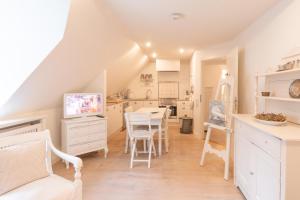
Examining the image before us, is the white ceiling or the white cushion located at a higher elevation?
the white ceiling

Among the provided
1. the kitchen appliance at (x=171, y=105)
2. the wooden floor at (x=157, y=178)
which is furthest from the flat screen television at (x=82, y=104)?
the kitchen appliance at (x=171, y=105)

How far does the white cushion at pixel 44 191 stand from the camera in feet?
5.29

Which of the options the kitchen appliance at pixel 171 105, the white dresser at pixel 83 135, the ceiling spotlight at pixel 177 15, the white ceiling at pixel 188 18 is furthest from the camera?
the kitchen appliance at pixel 171 105

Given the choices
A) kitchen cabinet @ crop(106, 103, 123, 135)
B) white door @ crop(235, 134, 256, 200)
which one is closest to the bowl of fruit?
white door @ crop(235, 134, 256, 200)

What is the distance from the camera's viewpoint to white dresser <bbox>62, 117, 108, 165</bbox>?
342 cm

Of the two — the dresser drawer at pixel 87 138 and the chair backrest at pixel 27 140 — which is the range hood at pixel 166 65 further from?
the chair backrest at pixel 27 140

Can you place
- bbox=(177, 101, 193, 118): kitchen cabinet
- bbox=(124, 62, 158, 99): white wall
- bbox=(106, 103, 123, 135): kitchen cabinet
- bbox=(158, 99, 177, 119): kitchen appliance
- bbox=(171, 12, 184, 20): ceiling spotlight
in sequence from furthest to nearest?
1. bbox=(124, 62, 158, 99): white wall
2. bbox=(158, 99, 177, 119): kitchen appliance
3. bbox=(177, 101, 193, 118): kitchen cabinet
4. bbox=(106, 103, 123, 135): kitchen cabinet
5. bbox=(171, 12, 184, 20): ceiling spotlight

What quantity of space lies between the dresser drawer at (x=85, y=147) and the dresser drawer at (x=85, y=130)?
0.19 m

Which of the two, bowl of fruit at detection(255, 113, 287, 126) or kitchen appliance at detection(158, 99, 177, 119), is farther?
kitchen appliance at detection(158, 99, 177, 119)

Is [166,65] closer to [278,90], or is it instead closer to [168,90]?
[168,90]

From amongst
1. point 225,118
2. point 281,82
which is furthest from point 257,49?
point 225,118

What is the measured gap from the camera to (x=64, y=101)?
11.3 ft

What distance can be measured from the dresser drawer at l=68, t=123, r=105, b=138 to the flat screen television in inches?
9.2

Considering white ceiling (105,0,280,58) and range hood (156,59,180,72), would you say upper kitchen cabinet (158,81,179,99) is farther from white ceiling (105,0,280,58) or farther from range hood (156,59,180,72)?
white ceiling (105,0,280,58)
